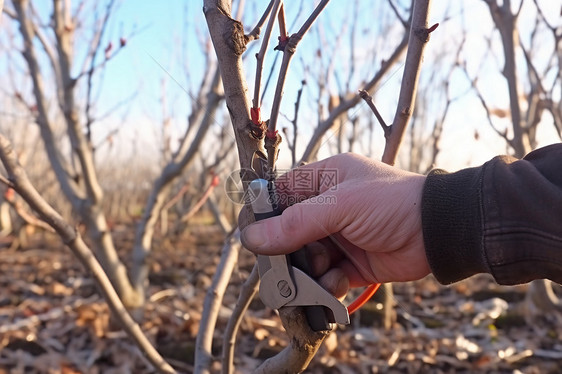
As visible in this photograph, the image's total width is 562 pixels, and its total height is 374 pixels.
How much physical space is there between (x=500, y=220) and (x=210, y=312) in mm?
1077

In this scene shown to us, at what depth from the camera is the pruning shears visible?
1.11 meters

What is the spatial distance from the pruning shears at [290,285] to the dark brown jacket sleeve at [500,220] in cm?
29

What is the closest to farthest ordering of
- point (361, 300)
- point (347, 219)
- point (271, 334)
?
1. point (347, 219)
2. point (361, 300)
3. point (271, 334)

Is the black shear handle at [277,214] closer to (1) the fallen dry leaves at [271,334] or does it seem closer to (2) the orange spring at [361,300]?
(2) the orange spring at [361,300]

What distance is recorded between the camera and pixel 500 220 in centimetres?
112

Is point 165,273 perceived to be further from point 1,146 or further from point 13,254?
point 1,146

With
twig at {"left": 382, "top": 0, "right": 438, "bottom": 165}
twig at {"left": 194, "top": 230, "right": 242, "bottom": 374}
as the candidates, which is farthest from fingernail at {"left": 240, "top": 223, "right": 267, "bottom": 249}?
twig at {"left": 194, "top": 230, "right": 242, "bottom": 374}

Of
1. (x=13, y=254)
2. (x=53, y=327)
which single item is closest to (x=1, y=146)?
(x=53, y=327)

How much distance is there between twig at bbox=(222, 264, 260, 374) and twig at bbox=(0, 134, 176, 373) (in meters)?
0.31

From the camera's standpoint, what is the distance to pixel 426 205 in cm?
117

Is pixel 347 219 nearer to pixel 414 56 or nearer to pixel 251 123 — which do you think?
pixel 251 123

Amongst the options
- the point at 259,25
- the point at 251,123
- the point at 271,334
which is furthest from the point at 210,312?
the point at 271,334

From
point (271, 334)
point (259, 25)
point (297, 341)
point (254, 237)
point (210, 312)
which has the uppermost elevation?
point (259, 25)

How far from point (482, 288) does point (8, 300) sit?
4765mm
